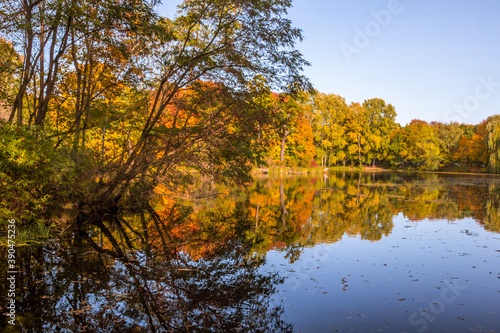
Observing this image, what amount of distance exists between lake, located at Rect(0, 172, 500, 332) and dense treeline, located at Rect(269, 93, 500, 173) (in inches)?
1554

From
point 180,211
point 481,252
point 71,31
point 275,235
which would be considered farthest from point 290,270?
point 71,31

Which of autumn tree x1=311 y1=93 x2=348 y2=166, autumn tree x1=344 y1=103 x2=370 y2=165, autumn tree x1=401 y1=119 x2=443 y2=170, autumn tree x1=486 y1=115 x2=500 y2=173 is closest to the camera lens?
autumn tree x1=486 y1=115 x2=500 y2=173

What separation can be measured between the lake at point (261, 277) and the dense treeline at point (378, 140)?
39466 mm

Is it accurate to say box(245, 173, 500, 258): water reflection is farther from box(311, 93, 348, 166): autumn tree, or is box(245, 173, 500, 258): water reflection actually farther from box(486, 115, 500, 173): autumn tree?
box(311, 93, 348, 166): autumn tree

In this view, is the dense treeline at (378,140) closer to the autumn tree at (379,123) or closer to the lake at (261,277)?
the autumn tree at (379,123)

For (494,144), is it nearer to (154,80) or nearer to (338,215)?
(338,215)

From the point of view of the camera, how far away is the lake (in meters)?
4.88

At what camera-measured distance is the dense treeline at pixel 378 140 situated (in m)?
52.7

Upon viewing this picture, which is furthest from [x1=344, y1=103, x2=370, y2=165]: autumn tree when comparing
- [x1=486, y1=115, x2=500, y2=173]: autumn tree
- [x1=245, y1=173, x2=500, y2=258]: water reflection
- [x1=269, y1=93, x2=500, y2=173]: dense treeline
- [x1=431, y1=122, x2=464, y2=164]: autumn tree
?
[x1=245, y1=173, x2=500, y2=258]: water reflection

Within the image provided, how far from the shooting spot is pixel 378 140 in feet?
211

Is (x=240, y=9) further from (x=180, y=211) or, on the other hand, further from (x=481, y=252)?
(x=481, y=252)

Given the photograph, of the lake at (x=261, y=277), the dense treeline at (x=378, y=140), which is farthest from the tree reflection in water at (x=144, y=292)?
the dense treeline at (x=378, y=140)

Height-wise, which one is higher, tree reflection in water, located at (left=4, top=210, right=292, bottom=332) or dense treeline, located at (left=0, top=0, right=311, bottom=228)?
dense treeline, located at (left=0, top=0, right=311, bottom=228)

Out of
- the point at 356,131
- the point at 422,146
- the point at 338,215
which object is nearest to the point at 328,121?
the point at 356,131
